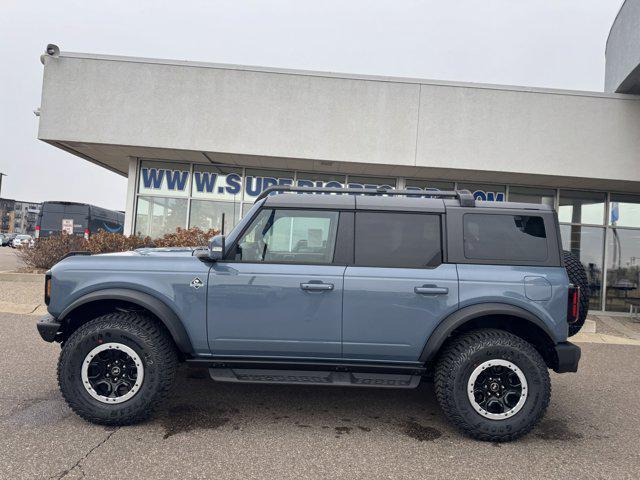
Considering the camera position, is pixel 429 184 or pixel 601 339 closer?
pixel 601 339

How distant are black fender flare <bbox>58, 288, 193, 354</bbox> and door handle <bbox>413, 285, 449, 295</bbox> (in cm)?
188

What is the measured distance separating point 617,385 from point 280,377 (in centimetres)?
407

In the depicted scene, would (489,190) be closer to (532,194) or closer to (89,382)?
(532,194)

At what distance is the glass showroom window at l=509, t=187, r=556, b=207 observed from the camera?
11.0m

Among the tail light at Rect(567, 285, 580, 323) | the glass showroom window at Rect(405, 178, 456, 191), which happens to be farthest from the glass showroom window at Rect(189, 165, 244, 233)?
the tail light at Rect(567, 285, 580, 323)

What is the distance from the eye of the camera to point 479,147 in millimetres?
9602

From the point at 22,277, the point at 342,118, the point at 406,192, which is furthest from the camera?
the point at 342,118

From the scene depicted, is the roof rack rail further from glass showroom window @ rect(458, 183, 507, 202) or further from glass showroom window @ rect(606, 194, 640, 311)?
glass showroom window @ rect(606, 194, 640, 311)

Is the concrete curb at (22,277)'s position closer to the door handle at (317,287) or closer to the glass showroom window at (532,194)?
the door handle at (317,287)

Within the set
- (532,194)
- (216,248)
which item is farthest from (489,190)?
(216,248)

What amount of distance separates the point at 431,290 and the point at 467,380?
0.75 m

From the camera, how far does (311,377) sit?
3.37 m

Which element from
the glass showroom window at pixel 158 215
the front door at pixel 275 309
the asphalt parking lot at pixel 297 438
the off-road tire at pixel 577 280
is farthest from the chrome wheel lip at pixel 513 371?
the glass showroom window at pixel 158 215

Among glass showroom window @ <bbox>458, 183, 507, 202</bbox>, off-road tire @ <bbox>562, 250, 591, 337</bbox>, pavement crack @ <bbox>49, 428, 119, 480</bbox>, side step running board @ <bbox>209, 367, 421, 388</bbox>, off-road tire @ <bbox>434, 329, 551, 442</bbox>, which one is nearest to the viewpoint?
pavement crack @ <bbox>49, 428, 119, 480</bbox>
